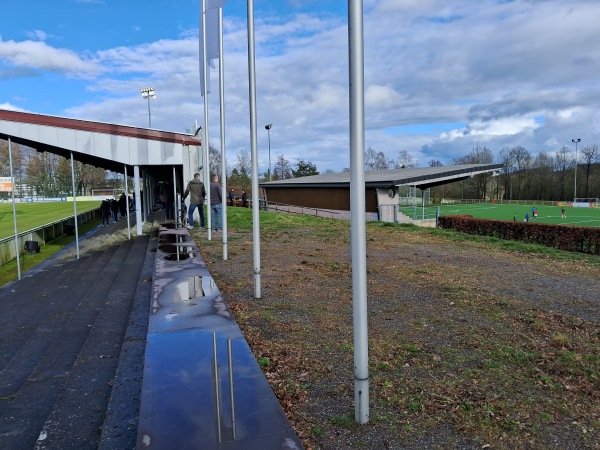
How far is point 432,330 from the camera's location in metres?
4.95

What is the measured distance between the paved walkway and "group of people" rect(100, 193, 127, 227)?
51.4 ft

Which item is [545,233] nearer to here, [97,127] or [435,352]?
[435,352]

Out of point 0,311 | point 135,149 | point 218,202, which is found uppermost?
point 135,149

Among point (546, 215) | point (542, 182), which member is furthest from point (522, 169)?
point (546, 215)

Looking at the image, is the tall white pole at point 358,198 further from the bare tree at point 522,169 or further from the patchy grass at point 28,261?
the bare tree at point 522,169

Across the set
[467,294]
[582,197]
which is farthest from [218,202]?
[582,197]

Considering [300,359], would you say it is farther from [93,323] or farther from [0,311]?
[0,311]

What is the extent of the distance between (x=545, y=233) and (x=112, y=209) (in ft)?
72.8

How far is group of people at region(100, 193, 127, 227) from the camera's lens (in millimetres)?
22922

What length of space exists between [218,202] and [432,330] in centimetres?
938

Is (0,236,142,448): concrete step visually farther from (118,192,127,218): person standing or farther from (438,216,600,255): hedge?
(118,192,127,218): person standing

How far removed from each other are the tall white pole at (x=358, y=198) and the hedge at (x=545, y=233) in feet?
48.2

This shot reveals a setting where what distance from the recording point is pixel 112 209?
84.9 ft

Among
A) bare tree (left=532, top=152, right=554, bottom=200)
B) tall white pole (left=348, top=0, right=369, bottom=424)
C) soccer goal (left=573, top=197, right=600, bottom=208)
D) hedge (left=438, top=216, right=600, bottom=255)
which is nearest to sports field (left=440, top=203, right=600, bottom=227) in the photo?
soccer goal (left=573, top=197, right=600, bottom=208)
